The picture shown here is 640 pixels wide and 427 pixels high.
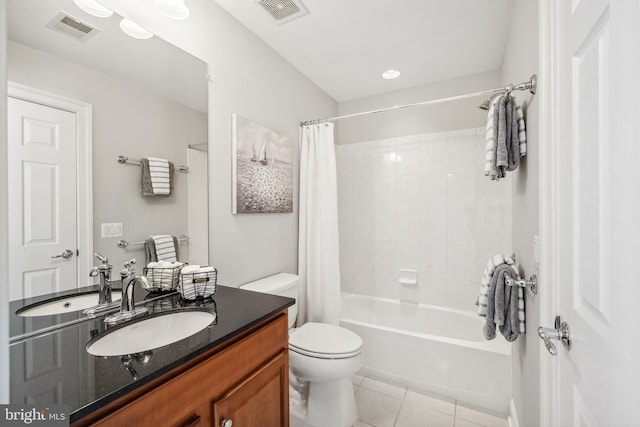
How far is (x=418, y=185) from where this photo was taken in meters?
2.67

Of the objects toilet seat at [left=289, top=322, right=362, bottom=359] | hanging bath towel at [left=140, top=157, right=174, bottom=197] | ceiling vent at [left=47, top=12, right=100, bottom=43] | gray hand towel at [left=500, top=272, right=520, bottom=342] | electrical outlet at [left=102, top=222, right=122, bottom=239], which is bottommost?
toilet seat at [left=289, top=322, right=362, bottom=359]

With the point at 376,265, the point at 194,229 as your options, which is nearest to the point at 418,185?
the point at 376,265

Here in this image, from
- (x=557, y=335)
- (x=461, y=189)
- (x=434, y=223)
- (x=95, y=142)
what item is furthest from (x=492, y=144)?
(x=95, y=142)

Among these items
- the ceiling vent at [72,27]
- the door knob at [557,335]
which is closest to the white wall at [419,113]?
the door knob at [557,335]

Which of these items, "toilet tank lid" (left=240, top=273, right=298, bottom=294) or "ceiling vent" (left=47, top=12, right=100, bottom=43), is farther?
"toilet tank lid" (left=240, top=273, right=298, bottom=294)

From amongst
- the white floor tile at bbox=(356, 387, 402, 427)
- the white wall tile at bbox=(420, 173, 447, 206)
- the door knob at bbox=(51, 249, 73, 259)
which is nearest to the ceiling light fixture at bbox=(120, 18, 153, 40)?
the door knob at bbox=(51, 249, 73, 259)

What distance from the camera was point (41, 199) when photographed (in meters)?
0.89

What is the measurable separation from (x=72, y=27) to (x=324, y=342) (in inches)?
74.9

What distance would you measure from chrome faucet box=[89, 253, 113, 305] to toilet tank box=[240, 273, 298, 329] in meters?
0.79

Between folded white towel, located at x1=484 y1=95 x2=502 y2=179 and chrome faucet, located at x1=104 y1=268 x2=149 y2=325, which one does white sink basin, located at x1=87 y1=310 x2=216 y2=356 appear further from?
folded white towel, located at x1=484 y1=95 x2=502 y2=179

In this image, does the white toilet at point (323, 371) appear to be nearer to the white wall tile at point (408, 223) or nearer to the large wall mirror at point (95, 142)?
the large wall mirror at point (95, 142)

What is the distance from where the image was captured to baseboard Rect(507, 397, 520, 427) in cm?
157

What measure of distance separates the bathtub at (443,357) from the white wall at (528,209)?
234 millimetres

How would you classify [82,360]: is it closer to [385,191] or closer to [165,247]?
[165,247]
